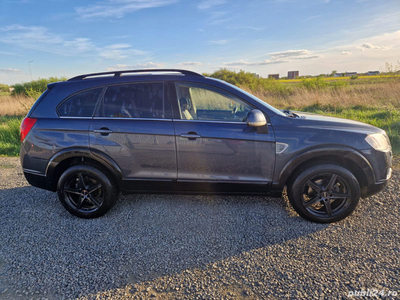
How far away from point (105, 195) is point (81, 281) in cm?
123

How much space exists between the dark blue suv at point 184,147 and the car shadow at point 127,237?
34 cm

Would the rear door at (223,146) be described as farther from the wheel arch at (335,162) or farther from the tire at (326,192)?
the tire at (326,192)

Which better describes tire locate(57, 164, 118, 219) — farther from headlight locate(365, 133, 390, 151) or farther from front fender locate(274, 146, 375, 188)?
headlight locate(365, 133, 390, 151)

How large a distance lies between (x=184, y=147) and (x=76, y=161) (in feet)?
4.85

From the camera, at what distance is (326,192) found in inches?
128

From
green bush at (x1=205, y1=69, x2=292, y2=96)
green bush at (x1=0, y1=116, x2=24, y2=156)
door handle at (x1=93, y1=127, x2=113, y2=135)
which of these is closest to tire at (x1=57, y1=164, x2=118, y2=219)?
door handle at (x1=93, y1=127, x2=113, y2=135)

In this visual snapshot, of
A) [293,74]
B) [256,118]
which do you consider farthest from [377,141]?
[293,74]

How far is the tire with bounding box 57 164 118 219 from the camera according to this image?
344 centimetres

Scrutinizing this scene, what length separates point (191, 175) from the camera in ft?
11.0

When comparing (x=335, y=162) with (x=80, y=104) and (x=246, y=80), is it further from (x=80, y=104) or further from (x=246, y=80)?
(x=246, y=80)

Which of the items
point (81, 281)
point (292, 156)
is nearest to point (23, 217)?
point (81, 281)

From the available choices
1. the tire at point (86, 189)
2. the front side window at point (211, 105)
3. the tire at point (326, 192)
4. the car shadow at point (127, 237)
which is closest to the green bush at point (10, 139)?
the car shadow at point (127, 237)

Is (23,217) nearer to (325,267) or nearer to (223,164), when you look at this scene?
(223,164)

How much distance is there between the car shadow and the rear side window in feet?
4.59
